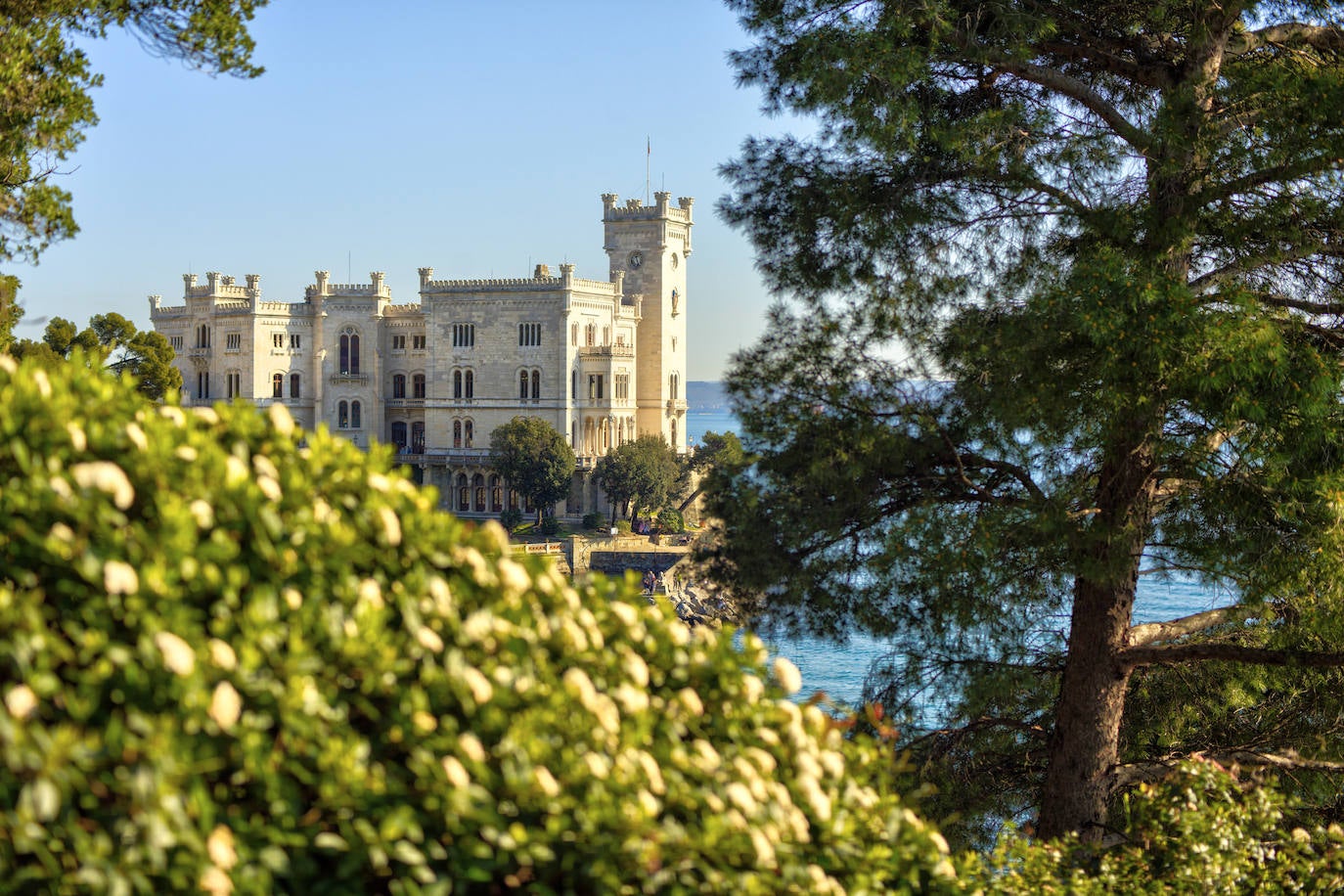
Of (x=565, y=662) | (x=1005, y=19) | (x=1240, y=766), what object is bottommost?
(x=1240, y=766)

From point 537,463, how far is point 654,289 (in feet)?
43.5

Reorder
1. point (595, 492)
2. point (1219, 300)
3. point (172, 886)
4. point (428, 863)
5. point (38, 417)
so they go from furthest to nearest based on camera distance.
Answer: point (595, 492), point (1219, 300), point (38, 417), point (428, 863), point (172, 886)

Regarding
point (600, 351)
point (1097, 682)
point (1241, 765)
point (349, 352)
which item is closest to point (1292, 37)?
point (1097, 682)

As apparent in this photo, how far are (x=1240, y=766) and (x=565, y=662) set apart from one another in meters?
6.59

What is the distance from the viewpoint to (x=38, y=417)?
11.3ft

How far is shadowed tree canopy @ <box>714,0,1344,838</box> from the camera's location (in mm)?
7887

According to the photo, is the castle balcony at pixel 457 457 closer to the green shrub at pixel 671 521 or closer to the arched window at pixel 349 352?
the arched window at pixel 349 352

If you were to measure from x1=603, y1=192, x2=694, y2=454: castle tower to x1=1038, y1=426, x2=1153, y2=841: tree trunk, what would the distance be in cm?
5801

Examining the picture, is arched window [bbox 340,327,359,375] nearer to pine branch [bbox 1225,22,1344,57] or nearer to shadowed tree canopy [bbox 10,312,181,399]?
shadowed tree canopy [bbox 10,312,181,399]

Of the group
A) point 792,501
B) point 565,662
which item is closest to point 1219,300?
point 792,501

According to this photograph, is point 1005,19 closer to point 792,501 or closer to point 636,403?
point 792,501

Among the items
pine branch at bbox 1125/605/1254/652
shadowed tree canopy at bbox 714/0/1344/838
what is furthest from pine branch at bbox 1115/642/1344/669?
pine branch at bbox 1125/605/1254/652

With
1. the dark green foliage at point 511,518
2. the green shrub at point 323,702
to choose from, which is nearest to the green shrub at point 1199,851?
the green shrub at point 323,702

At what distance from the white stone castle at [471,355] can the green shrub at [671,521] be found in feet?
12.0
